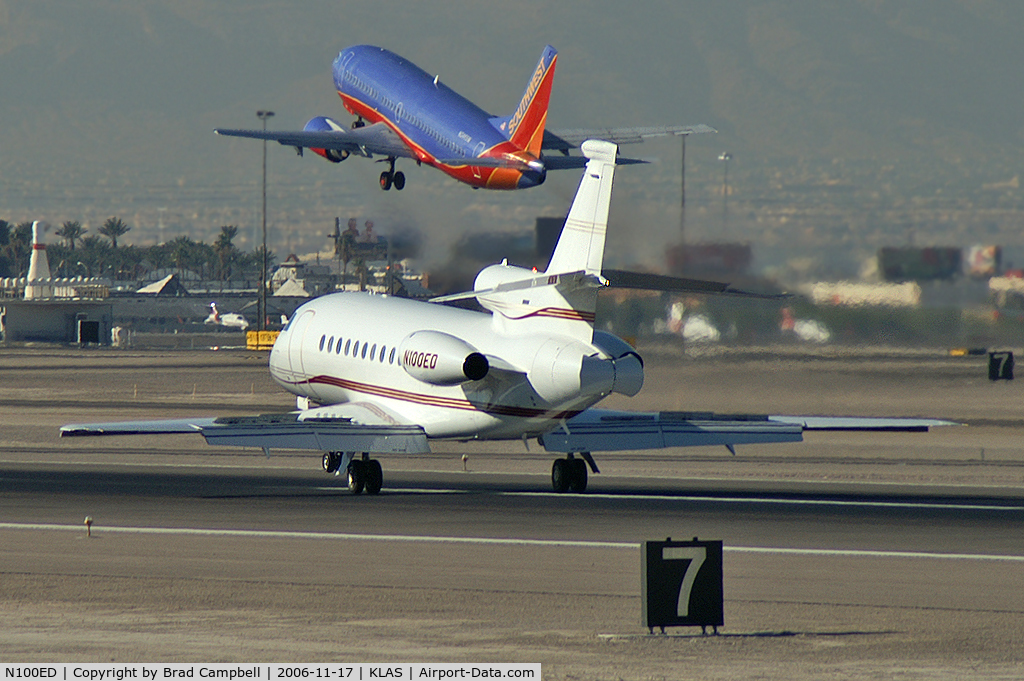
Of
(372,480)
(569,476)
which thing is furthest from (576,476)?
(372,480)

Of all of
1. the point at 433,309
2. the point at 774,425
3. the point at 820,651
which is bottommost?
the point at 820,651

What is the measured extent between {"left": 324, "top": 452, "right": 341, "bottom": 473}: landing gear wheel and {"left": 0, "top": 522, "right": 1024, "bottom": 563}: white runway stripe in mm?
8941

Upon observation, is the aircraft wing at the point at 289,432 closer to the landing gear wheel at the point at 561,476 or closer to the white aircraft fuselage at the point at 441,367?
the white aircraft fuselage at the point at 441,367

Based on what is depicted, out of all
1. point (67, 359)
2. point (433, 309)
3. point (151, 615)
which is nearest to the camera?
point (151, 615)

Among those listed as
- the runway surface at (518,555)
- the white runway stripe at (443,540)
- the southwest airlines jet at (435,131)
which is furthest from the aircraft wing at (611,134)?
the white runway stripe at (443,540)

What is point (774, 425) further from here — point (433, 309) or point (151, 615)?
point (151, 615)

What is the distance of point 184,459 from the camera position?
46.4 m

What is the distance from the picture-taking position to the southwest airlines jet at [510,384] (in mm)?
33000

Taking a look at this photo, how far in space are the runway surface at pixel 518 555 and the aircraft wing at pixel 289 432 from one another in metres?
1.28

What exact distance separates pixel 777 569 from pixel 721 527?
→ 5145mm

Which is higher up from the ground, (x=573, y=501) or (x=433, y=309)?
(x=433, y=309)

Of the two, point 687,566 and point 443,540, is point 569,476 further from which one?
point 687,566

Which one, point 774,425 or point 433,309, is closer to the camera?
point 774,425

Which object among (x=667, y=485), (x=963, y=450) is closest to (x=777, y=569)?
(x=667, y=485)
